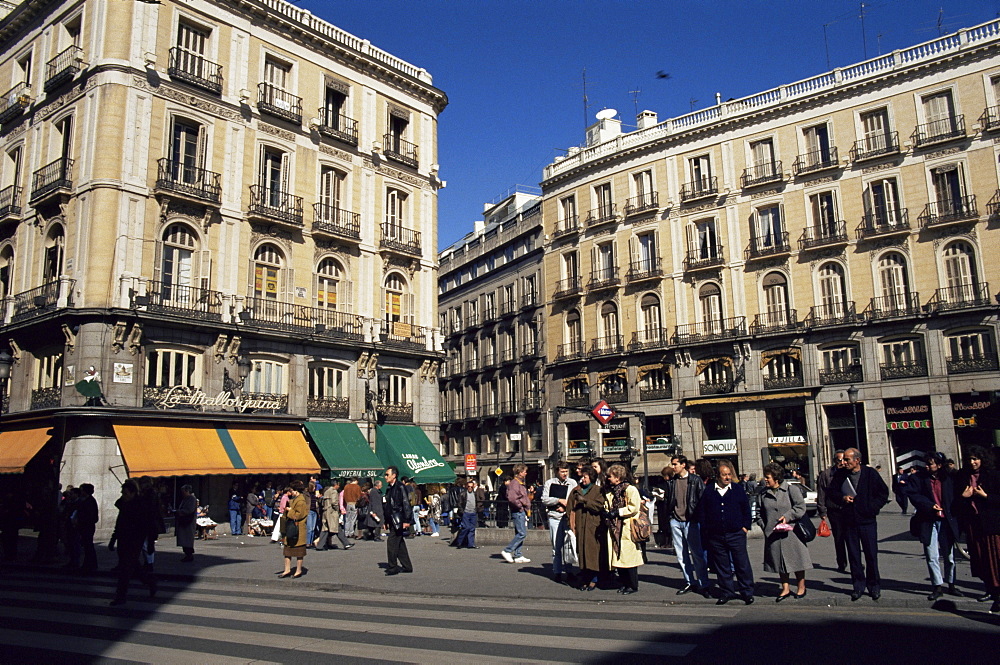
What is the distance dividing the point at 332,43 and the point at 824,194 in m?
26.1

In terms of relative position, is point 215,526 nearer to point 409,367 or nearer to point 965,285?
point 409,367

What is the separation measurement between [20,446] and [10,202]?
1043 centimetres

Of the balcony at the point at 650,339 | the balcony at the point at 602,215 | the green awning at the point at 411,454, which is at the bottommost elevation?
the green awning at the point at 411,454

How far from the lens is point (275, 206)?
101ft

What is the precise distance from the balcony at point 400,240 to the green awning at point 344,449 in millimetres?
8041

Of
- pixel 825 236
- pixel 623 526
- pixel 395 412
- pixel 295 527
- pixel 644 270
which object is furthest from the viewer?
pixel 644 270

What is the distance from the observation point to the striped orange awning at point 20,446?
2520cm

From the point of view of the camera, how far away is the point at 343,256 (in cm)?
3281

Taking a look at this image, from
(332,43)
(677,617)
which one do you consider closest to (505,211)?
(332,43)

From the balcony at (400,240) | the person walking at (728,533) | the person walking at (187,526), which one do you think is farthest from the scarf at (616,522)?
the balcony at (400,240)

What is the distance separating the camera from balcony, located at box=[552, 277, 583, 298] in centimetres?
4944

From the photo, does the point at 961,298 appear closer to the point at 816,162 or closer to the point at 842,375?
the point at 842,375

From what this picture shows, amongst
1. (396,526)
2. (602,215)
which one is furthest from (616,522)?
(602,215)

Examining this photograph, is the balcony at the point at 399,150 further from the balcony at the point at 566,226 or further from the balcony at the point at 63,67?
the balcony at the point at 566,226
